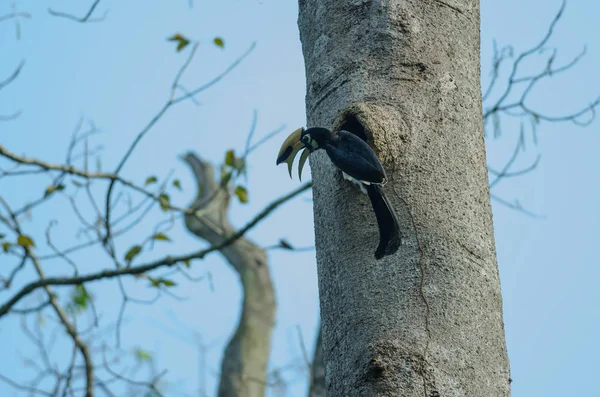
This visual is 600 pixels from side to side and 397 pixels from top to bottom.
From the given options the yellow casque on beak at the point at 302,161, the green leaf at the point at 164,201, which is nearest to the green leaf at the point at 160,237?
the green leaf at the point at 164,201

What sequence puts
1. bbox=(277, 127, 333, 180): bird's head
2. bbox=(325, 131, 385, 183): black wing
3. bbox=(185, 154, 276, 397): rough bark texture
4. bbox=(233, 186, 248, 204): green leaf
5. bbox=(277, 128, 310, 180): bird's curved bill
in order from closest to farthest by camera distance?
1. bbox=(325, 131, 385, 183): black wing
2. bbox=(277, 127, 333, 180): bird's head
3. bbox=(277, 128, 310, 180): bird's curved bill
4. bbox=(233, 186, 248, 204): green leaf
5. bbox=(185, 154, 276, 397): rough bark texture

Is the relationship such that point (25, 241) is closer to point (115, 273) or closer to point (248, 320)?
point (115, 273)

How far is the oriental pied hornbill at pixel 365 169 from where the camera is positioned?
152 centimetres

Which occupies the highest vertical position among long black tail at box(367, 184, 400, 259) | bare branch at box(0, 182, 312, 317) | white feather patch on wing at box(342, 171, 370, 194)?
bare branch at box(0, 182, 312, 317)

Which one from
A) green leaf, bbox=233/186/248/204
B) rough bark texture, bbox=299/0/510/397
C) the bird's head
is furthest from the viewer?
green leaf, bbox=233/186/248/204

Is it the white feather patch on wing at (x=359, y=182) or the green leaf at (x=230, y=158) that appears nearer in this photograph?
the white feather patch on wing at (x=359, y=182)

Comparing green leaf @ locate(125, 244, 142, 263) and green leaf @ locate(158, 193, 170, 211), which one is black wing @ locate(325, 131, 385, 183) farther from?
green leaf @ locate(158, 193, 170, 211)

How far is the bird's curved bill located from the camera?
5.88 feet

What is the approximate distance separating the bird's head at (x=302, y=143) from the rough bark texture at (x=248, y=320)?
505cm

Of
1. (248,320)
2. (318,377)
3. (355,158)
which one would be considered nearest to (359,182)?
(355,158)

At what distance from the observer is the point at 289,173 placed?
199 centimetres

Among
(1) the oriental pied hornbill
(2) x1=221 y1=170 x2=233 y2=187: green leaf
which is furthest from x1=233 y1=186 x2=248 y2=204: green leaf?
(1) the oriental pied hornbill

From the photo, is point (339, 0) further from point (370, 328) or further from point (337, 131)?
point (370, 328)

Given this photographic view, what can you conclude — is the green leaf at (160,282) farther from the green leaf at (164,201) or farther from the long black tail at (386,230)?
the long black tail at (386,230)
